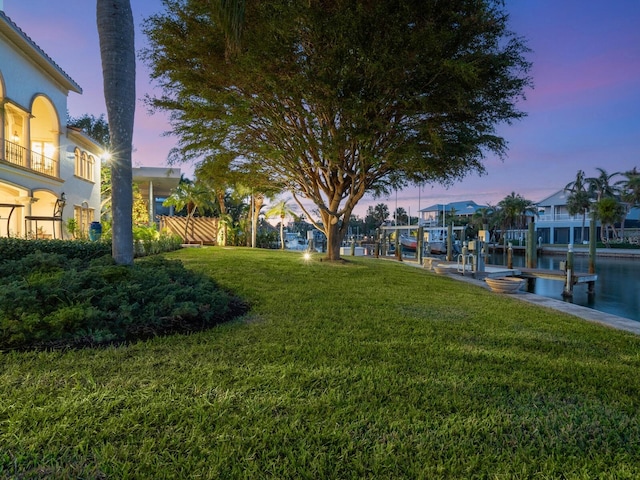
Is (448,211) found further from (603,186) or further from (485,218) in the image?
(603,186)

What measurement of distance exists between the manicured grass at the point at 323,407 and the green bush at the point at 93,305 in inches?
13.8

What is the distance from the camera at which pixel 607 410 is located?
9.19ft

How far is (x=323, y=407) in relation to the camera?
2.64m

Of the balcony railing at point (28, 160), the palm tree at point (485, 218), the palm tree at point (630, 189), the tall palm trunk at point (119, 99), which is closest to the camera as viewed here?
the tall palm trunk at point (119, 99)

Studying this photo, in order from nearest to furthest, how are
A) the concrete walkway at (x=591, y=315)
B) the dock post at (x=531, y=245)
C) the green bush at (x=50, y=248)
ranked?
the concrete walkway at (x=591, y=315)
the green bush at (x=50, y=248)
the dock post at (x=531, y=245)

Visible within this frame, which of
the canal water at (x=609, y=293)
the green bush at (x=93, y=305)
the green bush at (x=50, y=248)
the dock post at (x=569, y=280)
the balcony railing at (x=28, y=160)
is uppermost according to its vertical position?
Answer: the balcony railing at (x=28, y=160)

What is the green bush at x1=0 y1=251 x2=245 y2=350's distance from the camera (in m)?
3.87

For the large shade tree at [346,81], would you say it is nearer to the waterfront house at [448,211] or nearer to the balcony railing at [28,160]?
the balcony railing at [28,160]

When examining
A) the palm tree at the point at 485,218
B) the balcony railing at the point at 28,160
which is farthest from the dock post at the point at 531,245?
the palm tree at the point at 485,218

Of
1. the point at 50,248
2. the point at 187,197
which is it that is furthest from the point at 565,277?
the point at 187,197

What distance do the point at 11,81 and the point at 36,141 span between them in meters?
4.29

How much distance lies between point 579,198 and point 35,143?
2353 inches

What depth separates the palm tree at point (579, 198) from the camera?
1945 inches

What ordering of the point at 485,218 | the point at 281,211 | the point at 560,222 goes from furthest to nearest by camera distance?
the point at 485,218 < the point at 560,222 < the point at 281,211
